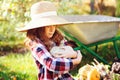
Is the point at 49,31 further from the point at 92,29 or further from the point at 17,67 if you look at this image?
the point at 17,67

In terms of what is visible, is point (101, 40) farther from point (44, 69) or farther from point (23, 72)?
point (44, 69)

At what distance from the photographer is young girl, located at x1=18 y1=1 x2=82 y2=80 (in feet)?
11.0

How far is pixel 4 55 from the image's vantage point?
6.81 metres

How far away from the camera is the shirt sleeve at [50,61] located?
3.32m

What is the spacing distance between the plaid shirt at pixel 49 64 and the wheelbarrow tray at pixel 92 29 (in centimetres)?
131

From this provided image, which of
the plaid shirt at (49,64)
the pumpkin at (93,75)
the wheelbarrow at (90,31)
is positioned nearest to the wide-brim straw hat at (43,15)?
the plaid shirt at (49,64)

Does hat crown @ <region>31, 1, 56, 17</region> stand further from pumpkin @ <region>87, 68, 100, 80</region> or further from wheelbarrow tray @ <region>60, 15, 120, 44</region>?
wheelbarrow tray @ <region>60, 15, 120, 44</region>

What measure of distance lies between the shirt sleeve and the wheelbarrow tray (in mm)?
1365

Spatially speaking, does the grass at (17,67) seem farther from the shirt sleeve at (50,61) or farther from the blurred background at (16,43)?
the shirt sleeve at (50,61)

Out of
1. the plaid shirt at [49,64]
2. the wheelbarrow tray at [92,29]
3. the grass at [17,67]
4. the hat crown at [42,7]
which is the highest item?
the hat crown at [42,7]

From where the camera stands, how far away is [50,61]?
331cm

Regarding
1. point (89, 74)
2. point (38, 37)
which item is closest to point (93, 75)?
point (89, 74)

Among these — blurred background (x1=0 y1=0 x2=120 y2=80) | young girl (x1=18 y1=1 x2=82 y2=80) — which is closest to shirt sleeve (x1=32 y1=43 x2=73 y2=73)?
young girl (x1=18 y1=1 x2=82 y2=80)

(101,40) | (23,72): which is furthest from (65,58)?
(23,72)
